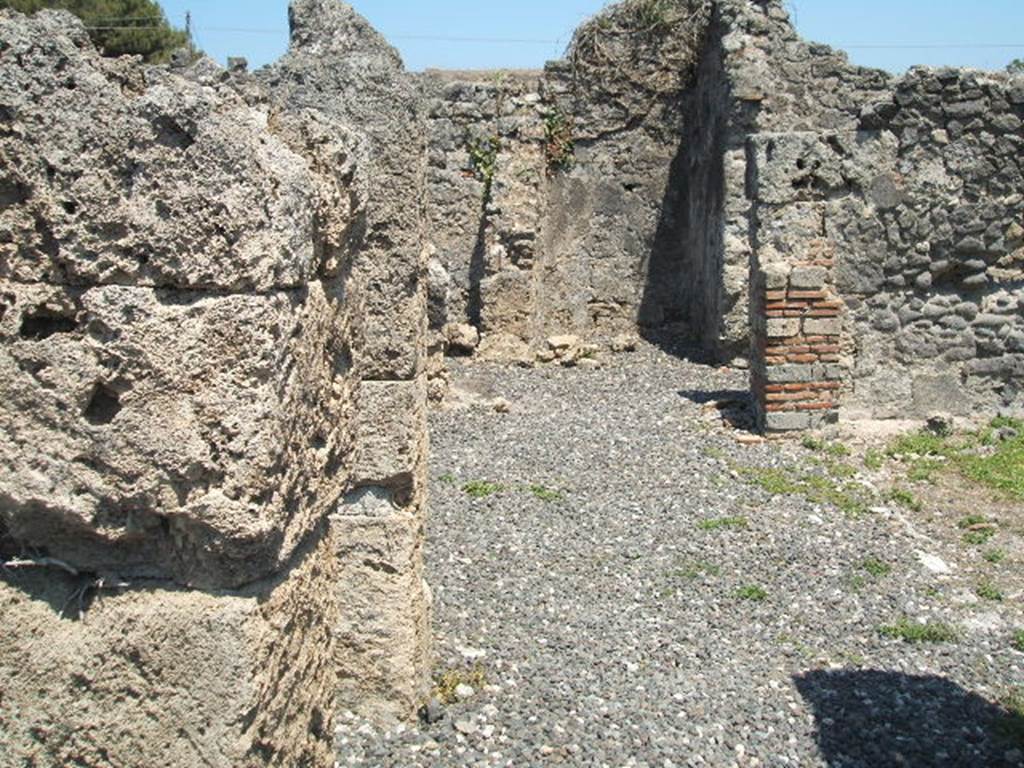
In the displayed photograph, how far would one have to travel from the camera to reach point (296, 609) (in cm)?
233

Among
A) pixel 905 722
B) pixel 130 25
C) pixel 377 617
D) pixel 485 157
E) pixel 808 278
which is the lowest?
pixel 905 722

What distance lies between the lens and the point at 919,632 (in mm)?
5152

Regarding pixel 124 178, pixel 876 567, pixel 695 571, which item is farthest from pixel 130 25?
pixel 124 178

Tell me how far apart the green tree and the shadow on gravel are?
27.6 meters

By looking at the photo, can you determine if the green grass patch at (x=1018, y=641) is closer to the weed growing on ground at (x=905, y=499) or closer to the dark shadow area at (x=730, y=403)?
→ the weed growing on ground at (x=905, y=499)

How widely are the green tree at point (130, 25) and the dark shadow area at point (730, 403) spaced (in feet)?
74.6

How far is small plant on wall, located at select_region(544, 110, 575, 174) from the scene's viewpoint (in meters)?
14.3

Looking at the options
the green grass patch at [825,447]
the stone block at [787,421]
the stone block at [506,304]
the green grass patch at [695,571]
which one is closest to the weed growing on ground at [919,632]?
the green grass patch at [695,571]

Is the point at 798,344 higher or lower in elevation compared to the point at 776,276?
lower

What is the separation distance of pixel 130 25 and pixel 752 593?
95.4 ft

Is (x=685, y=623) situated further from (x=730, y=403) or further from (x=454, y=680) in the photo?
(x=730, y=403)

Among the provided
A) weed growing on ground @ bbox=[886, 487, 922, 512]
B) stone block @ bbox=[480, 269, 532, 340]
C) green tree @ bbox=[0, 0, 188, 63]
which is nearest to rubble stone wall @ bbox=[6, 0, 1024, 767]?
weed growing on ground @ bbox=[886, 487, 922, 512]

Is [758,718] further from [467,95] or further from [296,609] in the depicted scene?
[467,95]

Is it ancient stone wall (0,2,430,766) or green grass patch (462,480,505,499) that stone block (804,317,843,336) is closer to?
green grass patch (462,480,505,499)
